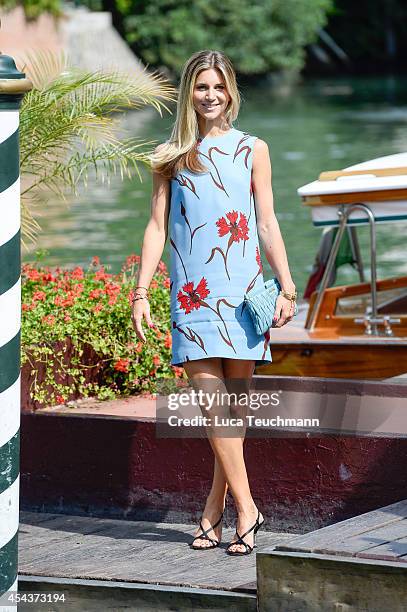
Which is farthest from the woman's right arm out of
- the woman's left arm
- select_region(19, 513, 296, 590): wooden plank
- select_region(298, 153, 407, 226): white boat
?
select_region(298, 153, 407, 226): white boat

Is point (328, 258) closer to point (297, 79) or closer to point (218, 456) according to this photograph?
point (218, 456)

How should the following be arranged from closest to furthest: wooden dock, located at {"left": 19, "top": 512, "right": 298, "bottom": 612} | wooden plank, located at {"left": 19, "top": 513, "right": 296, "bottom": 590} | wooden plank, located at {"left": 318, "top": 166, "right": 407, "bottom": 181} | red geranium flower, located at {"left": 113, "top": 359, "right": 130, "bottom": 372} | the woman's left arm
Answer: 1. wooden dock, located at {"left": 19, "top": 512, "right": 298, "bottom": 612}
2. wooden plank, located at {"left": 19, "top": 513, "right": 296, "bottom": 590}
3. the woman's left arm
4. red geranium flower, located at {"left": 113, "top": 359, "right": 130, "bottom": 372}
5. wooden plank, located at {"left": 318, "top": 166, "right": 407, "bottom": 181}

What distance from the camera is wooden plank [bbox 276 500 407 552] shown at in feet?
17.8

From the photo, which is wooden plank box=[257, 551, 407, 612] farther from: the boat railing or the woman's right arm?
the boat railing

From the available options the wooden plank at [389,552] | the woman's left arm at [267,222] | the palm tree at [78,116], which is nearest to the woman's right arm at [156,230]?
the woman's left arm at [267,222]

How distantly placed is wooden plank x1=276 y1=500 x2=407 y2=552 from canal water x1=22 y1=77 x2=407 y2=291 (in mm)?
1781

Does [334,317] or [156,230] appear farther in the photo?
[334,317]

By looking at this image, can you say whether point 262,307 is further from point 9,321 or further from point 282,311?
point 9,321

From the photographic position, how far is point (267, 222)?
5.96 meters

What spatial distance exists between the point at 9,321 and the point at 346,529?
1521 mm

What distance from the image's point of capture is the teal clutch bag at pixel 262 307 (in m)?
5.81

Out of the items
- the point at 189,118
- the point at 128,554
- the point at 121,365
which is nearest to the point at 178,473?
the point at 128,554

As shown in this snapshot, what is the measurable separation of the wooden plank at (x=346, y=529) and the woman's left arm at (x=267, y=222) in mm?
846

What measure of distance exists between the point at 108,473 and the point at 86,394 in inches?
32.2
